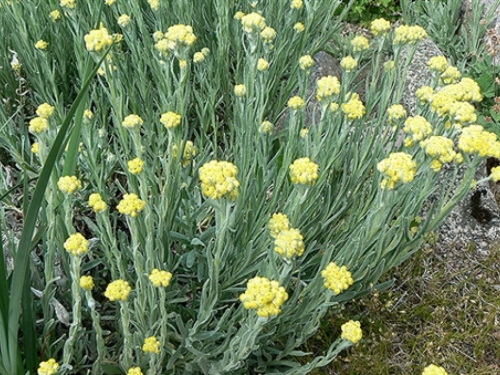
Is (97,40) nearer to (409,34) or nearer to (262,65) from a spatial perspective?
(262,65)

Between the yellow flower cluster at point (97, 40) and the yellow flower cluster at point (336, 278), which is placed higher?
the yellow flower cluster at point (97, 40)

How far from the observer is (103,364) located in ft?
4.71

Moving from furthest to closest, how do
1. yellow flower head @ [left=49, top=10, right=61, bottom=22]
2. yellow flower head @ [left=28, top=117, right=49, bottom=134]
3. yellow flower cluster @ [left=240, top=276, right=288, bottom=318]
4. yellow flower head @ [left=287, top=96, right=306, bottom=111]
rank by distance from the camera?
yellow flower head @ [left=49, top=10, right=61, bottom=22] < yellow flower head @ [left=287, top=96, right=306, bottom=111] < yellow flower head @ [left=28, top=117, right=49, bottom=134] < yellow flower cluster @ [left=240, top=276, right=288, bottom=318]

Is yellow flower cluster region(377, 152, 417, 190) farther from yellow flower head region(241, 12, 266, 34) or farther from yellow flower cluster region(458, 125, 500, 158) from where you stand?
yellow flower head region(241, 12, 266, 34)

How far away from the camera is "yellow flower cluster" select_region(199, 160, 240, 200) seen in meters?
1.15

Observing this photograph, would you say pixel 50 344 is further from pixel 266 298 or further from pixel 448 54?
pixel 448 54

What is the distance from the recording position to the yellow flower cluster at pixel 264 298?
111 cm

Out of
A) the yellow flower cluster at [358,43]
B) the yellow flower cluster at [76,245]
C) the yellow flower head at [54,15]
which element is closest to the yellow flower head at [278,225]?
the yellow flower cluster at [76,245]

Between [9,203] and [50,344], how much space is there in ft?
2.18

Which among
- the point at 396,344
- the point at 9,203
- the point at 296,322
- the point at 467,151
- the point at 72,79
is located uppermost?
the point at 467,151

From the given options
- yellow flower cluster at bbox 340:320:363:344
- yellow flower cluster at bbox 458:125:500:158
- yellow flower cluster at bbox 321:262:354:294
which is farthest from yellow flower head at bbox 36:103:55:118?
yellow flower cluster at bbox 458:125:500:158

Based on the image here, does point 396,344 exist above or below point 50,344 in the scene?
below

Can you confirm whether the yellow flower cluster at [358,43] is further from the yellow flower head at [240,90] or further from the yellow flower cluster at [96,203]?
the yellow flower cluster at [96,203]

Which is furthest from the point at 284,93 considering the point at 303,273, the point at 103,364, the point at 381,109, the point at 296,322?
the point at 103,364
